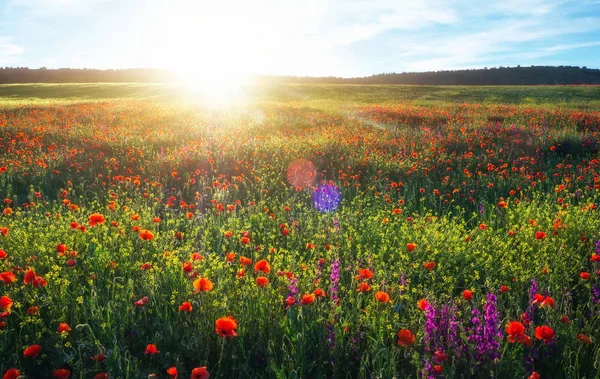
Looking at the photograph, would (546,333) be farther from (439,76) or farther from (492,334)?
(439,76)

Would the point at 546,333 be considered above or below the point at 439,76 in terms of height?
below

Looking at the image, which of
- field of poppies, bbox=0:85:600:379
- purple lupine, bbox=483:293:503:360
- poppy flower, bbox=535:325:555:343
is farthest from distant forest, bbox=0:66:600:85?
poppy flower, bbox=535:325:555:343

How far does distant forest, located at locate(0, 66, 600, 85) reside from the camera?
7062cm

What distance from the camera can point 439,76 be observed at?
3054 inches

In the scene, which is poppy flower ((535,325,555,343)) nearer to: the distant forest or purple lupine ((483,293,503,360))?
purple lupine ((483,293,503,360))

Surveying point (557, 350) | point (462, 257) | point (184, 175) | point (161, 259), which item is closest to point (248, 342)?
point (161, 259)

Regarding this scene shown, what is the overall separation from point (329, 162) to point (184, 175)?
292 cm

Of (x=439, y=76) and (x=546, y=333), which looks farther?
(x=439, y=76)

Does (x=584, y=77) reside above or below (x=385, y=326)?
above

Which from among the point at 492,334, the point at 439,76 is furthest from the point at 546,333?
the point at 439,76

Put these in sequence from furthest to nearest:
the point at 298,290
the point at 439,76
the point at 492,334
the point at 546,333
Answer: the point at 439,76 → the point at 298,290 → the point at 492,334 → the point at 546,333

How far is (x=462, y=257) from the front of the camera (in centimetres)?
368

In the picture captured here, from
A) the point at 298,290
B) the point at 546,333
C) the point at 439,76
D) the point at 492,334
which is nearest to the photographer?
the point at 546,333

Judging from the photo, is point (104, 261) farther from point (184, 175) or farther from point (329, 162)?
point (329, 162)
